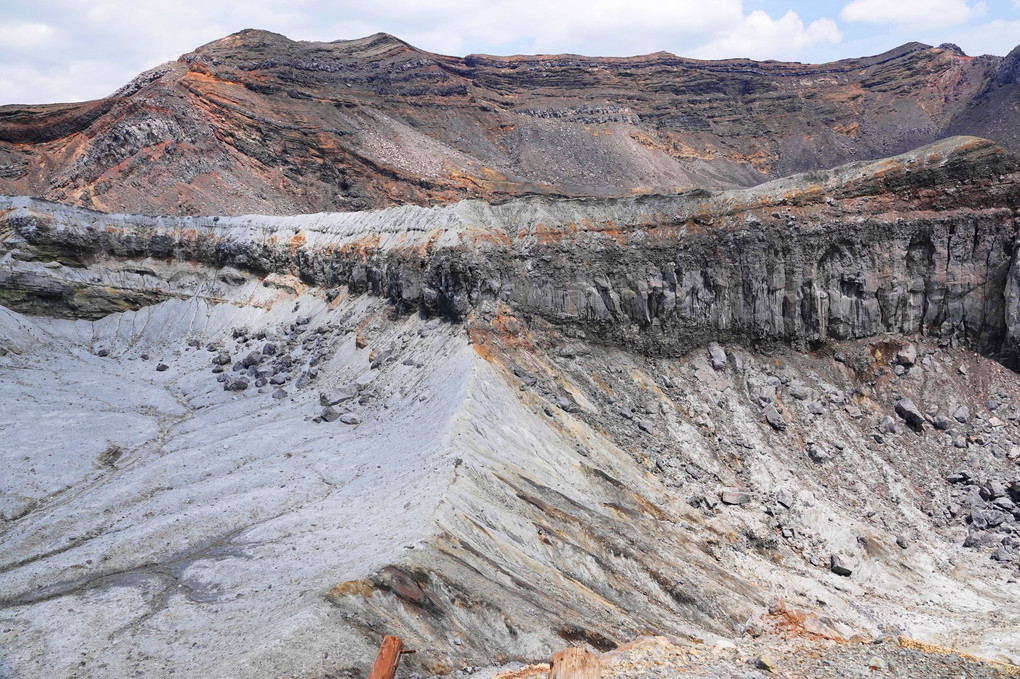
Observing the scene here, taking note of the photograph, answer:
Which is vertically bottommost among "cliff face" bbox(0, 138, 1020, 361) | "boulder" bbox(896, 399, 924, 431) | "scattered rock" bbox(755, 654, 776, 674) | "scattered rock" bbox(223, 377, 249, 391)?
"scattered rock" bbox(755, 654, 776, 674)

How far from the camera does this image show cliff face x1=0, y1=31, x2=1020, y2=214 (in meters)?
53.7

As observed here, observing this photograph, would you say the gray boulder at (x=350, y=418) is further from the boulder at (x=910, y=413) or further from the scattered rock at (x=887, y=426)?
the boulder at (x=910, y=413)

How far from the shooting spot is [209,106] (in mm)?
59156

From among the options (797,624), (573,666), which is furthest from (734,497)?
(573,666)

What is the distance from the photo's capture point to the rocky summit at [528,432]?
1252cm

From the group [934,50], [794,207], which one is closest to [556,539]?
[794,207]

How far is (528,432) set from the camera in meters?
18.8

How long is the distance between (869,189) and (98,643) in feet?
84.9

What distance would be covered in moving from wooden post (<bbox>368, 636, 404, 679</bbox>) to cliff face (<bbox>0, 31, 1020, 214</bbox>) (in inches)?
1830

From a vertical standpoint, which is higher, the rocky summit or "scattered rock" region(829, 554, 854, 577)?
the rocky summit

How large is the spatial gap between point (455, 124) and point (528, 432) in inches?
2582

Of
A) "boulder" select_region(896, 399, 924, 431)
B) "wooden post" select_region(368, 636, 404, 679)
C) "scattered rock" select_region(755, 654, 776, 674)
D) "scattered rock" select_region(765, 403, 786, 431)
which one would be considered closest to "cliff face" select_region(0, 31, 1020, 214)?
"scattered rock" select_region(765, 403, 786, 431)

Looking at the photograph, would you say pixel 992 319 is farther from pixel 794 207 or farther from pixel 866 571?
pixel 866 571

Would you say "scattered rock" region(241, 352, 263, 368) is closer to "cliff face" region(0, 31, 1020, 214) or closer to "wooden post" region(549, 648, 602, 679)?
"wooden post" region(549, 648, 602, 679)
